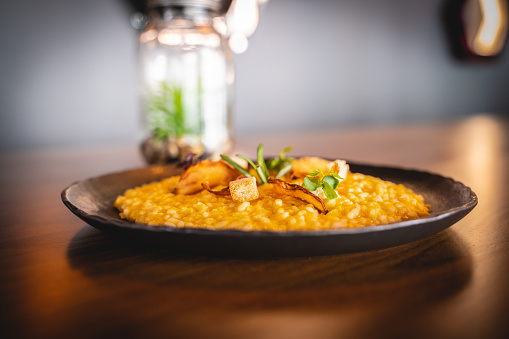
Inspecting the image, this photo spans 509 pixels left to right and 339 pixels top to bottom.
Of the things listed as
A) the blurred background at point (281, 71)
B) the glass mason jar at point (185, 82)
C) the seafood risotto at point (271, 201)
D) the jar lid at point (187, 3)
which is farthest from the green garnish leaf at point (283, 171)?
the blurred background at point (281, 71)

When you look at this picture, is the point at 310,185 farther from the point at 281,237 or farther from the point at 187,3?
the point at 187,3

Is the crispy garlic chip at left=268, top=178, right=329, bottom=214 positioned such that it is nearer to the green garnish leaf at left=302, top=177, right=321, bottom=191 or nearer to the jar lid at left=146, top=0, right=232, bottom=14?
the green garnish leaf at left=302, top=177, right=321, bottom=191

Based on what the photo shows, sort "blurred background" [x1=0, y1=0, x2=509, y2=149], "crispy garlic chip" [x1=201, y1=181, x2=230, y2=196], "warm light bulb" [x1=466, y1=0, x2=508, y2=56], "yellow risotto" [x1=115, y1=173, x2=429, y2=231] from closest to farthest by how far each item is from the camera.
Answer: "yellow risotto" [x1=115, y1=173, x2=429, y2=231] → "crispy garlic chip" [x1=201, y1=181, x2=230, y2=196] → "blurred background" [x1=0, y1=0, x2=509, y2=149] → "warm light bulb" [x1=466, y1=0, x2=508, y2=56]

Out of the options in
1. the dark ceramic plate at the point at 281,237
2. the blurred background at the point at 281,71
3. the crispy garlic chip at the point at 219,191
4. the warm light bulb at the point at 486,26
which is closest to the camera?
the dark ceramic plate at the point at 281,237

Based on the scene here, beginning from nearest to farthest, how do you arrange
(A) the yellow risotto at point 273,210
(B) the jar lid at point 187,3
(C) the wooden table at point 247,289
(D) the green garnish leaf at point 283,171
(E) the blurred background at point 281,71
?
(C) the wooden table at point 247,289 → (A) the yellow risotto at point 273,210 → (D) the green garnish leaf at point 283,171 → (B) the jar lid at point 187,3 → (E) the blurred background at point 281,71

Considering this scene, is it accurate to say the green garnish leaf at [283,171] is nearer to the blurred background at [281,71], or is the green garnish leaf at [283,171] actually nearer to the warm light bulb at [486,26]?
the blurred background at [281,71]

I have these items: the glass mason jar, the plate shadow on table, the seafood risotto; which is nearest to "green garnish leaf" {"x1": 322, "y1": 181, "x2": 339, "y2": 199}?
the seafood risotto

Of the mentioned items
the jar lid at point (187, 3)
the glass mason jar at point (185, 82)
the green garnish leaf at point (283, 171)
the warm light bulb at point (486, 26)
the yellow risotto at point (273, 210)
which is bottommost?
the yellow risotto at point (273, 210)
